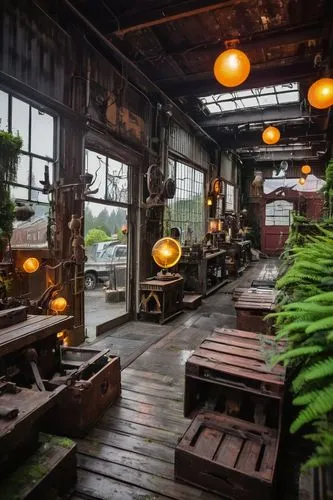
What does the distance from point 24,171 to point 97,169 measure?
6.48 feet

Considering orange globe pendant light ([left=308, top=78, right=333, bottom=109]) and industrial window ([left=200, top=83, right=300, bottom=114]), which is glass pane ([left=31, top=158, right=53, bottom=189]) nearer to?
orange globe pendant light ([left=308, top=78, right=333, bottom=109])

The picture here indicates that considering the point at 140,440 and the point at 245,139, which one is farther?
the point at 245,139

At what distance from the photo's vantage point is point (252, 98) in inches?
391

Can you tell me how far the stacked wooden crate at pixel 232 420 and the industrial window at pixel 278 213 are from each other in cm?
1873

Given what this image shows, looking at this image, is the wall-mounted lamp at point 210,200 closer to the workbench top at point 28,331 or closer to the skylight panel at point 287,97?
the skylight panel at point 287,97

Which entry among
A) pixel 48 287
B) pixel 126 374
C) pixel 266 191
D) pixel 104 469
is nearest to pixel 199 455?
pixel 104 469

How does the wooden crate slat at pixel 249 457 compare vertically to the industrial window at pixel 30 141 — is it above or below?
below

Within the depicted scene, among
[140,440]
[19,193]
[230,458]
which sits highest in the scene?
[19,193]

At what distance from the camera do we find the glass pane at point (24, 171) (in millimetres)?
4492

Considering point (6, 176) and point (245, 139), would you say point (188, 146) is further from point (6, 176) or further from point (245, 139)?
point (6, 176)

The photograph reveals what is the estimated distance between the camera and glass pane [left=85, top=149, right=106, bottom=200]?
6.11 m

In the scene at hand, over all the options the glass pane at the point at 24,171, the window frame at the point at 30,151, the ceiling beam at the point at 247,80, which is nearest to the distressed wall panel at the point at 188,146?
the ceiling beam at the point at 247,80

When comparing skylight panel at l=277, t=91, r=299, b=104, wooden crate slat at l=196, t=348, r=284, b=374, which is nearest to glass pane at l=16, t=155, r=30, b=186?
wooden crate slat at l=196, t=348, r=284, b=374

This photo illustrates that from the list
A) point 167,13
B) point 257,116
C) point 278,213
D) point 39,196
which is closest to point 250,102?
point 257,116
